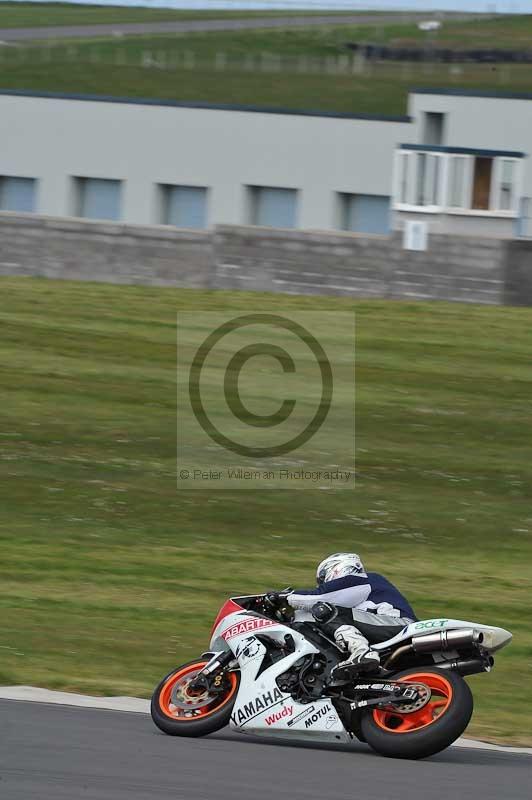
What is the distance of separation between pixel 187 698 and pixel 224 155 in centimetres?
3552

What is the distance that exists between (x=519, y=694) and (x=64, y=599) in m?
4.40

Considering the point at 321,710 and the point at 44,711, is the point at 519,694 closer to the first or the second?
the point at 321,710

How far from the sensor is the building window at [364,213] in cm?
4306

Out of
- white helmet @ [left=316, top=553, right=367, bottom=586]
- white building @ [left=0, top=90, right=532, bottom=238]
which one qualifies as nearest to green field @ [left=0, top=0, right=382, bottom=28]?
white building @ [left=0, top=90, right=532, bottom=238]

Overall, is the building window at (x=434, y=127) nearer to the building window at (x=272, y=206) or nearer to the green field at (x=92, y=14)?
the building window at (x=272, y=206)

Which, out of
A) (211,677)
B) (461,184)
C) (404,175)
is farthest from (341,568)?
(404,175)

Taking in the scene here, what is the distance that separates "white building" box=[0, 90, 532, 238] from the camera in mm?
41594

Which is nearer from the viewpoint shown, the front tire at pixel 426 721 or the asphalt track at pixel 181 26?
the front tire at pixel 426 721

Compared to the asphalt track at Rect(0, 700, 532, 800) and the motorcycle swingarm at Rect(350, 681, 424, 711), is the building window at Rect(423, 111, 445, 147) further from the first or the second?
the motorcycle swingarm at Rect(350, 681, 424, 711)

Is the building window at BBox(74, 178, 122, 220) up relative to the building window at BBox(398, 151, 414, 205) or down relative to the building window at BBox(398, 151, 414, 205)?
down

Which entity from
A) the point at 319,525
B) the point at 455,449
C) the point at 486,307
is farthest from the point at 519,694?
the point at 486,307

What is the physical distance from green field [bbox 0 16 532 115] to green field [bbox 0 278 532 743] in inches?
1123

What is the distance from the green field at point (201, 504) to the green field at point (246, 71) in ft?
93.6

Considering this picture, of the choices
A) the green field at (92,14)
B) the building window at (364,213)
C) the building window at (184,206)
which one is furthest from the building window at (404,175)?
the green field at (92,14)
